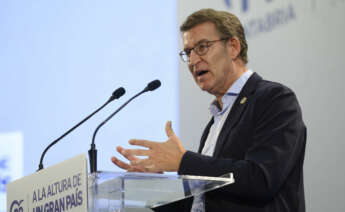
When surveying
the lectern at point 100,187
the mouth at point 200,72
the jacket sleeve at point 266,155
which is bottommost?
the lectern at point 100,187

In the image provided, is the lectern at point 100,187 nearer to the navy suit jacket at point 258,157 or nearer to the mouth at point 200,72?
the navy suit jacket at point 258,157

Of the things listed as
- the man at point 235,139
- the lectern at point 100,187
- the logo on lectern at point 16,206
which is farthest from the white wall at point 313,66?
the logo on lectern at point 16,206

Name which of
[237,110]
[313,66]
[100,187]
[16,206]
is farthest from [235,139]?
[313,66]

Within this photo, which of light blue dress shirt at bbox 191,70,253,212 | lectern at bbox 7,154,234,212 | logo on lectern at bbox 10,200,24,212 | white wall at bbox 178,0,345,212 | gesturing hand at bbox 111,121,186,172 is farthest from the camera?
white wall at bbox 178,0,345,212

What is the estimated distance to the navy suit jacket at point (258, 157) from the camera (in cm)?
199

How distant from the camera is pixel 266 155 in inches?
80.5

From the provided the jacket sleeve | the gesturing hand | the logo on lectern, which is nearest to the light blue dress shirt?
the jacket sleeve

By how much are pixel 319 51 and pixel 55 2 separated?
89.7 inches

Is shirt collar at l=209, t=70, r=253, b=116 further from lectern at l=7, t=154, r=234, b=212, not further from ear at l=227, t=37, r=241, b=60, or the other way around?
lectern at l=7, t=154, r=234, b=212

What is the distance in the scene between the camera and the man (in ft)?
6.51

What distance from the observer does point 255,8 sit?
347 centimetres

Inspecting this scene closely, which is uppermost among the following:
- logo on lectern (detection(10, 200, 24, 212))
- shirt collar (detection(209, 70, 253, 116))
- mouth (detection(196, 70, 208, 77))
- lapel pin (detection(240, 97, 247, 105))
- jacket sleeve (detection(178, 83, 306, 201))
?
mouth (detection(196, 70, 208, 77))

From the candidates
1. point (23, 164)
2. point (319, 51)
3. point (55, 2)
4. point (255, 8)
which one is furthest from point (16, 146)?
point (319, 51)

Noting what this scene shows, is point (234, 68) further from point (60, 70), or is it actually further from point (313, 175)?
point (60, 70)
